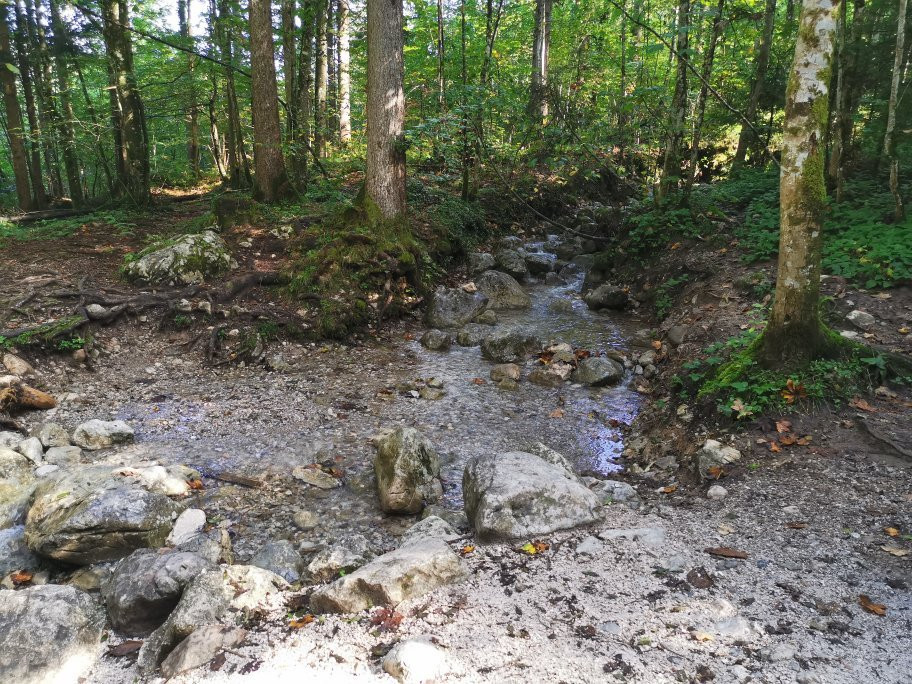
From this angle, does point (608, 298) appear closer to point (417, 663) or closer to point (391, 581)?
point (391, 581)

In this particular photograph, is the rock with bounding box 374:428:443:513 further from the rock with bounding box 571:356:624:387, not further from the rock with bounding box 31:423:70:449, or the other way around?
the rock with bounding box 31:423:70:449

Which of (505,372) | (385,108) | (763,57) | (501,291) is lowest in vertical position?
(505,372)

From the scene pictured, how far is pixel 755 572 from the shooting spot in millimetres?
3012

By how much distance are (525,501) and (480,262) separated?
329 inches

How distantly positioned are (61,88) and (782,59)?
19886 millimetres

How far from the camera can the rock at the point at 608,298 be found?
973cm

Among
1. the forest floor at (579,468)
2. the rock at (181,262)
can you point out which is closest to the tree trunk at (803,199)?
the forest floor at (579,468)

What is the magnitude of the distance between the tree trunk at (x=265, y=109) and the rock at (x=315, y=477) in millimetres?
7447

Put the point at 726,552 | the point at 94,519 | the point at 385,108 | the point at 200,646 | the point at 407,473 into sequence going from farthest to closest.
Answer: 1. the point at 385,108
2. the point at 407,473
3. the point at 94,519
4. the point at 726,552
5. the point at 200,646

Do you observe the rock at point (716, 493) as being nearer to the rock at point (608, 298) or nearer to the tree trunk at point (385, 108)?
the rock at point (608, 298)

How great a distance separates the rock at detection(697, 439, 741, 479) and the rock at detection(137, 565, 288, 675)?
11.2ft

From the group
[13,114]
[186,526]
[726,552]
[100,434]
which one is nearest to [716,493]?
[726,552]

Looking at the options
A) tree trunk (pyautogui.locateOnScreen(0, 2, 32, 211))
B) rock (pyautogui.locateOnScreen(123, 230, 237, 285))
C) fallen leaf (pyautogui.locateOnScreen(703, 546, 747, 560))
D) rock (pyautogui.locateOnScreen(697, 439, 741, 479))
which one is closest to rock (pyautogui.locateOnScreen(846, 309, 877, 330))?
rock (pyautogui.locateOnScreen(697, 439, 741, 479))

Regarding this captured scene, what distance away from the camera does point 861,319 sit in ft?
19.8
